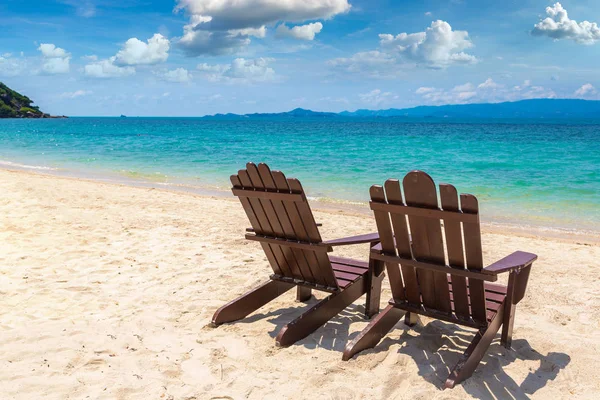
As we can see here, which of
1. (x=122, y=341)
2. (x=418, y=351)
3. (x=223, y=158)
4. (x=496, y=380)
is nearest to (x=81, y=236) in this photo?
(x=122, y=341)

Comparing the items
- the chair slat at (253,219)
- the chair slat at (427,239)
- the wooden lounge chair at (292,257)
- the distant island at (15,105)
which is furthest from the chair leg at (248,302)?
the distant island at (15,105)

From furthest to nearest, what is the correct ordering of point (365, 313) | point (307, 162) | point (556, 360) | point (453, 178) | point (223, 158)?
point (223, 158) → point (307, 162) → point (453, 178) → point (365, 313) → point (556, 360)

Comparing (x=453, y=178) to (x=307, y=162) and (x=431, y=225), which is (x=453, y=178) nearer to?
(x=307, y=162)

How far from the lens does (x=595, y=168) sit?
17.5 metres

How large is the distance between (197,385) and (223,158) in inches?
779

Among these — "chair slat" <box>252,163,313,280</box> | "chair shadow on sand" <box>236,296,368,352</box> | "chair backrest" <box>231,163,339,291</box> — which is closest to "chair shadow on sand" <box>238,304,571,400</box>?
"chair shadow on sand" <box>236,296,368,352</box>

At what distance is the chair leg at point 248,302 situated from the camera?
12.1ft

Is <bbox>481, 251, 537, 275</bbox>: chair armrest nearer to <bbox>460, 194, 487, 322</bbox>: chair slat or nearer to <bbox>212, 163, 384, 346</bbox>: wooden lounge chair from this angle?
<bbox>460, 194, 487, 322</bbox>: chair slat

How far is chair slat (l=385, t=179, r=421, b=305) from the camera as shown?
9.41 ft

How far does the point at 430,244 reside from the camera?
2.91m

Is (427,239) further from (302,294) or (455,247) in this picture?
(302,294)

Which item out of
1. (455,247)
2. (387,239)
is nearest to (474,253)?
(455,247)

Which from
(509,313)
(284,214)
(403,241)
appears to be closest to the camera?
(403,241)

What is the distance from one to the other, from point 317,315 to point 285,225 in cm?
70
